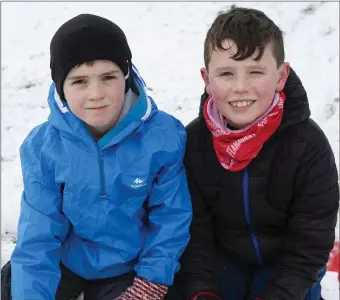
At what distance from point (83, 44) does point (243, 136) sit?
74 cm

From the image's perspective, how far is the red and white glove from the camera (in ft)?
7.52

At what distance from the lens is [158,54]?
4777 mm

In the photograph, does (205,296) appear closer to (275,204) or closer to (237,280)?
(237,280)

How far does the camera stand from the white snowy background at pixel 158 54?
13.0 feet

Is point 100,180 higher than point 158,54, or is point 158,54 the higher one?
point 158,54

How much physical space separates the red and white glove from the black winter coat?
0.15m

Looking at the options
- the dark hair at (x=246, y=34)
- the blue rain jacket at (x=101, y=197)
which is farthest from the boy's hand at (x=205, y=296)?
the dark hair at (x=246, y=34)

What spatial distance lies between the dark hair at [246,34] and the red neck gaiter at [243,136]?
21 centimetres

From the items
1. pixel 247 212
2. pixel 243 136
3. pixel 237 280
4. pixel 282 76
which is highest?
pixel 282 76

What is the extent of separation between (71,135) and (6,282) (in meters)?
0.81

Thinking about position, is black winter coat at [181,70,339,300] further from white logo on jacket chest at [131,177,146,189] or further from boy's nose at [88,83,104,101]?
boy's nose at [88,83,104,101]

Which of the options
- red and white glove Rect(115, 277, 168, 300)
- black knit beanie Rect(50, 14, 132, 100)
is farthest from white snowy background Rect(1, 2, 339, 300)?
black knit beanie Rect(50, 14, 132, 100)

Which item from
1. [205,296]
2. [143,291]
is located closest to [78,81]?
[143,291]

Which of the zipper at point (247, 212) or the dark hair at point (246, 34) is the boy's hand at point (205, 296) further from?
the dark hair at point (246, 34)
